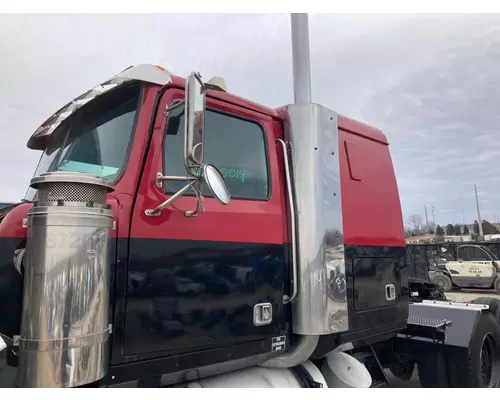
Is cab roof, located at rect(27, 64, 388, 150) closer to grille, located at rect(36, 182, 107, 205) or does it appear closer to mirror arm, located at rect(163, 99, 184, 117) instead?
mirror arm, located at rect(163, 99, 184, 117)

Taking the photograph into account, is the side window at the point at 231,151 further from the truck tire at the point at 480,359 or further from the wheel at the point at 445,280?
the wheel at the point at 445,280

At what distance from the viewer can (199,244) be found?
201 cm

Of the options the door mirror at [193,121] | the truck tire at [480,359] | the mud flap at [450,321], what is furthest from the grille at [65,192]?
the truck tire at [480,359]

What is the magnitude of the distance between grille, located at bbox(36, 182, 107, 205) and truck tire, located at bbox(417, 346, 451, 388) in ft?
10.8

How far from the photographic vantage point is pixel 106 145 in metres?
2.07

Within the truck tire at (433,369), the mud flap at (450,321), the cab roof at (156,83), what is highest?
the cab roof at (156,83)

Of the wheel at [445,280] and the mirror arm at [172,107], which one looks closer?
the mirror arm at [172,107]

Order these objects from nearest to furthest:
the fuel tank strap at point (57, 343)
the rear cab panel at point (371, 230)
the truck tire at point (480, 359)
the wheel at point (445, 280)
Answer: the fuel tank strap at point (57, 343)
the rear cab panel at point (371, 230)
the truck tire at point (480, 359)
the wheel at point (445, 280)

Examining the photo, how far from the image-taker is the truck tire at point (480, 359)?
11.1 feet

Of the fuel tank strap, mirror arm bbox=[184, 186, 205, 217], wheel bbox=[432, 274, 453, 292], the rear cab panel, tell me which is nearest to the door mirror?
mirror arm bbox=[184, 186, 205, 217]

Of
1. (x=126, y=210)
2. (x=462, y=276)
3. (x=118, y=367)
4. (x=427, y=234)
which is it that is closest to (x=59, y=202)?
(x=126, y=210)

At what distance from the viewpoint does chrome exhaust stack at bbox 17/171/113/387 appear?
1.51 meters

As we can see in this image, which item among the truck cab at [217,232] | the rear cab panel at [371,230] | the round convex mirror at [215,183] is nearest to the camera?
the round convex mirror at [215,183]

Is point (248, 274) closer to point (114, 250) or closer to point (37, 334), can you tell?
point (114, 250)
